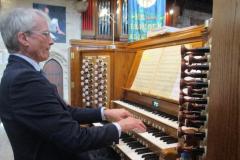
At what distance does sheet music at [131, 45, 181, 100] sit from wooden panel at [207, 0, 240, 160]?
146 centimetres

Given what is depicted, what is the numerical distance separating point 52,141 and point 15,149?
0.86 feet

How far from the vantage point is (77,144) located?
3.97ft

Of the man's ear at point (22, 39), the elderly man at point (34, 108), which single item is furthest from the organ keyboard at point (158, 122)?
the man's ear at point (22, 39)

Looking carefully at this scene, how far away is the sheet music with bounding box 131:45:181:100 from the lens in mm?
2170

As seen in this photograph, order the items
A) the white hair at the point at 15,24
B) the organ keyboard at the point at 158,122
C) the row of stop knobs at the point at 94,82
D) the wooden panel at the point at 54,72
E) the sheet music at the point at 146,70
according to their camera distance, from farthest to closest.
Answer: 1. the wooden panel at the point at 54,72
2. the row of stop knobs at the point at 94,82
3. the sheet music at the point at 146,70
4. the organ keyboard at the point at 158,122
5. the white hair at the point at 15,24

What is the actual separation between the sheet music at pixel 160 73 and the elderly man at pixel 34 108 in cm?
86

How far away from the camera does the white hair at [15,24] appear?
4.25ft

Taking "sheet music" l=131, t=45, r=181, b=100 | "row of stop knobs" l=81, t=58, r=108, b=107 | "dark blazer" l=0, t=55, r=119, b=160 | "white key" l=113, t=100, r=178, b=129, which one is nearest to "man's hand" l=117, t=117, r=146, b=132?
"dark blazer" l=0, t=55, r=119, b=160

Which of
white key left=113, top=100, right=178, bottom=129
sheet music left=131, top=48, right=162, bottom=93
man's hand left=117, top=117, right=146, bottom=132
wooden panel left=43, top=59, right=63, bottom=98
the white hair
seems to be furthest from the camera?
wooden panel left=43, top=59, right=63, bottom=98

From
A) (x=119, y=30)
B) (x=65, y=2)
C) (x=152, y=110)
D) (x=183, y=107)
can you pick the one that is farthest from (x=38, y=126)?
(x=65, y=2)

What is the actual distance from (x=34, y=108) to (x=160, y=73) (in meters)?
1.51

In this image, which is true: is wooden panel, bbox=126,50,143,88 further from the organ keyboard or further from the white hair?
the white hair

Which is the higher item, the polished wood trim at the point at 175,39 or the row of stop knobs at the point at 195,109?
the polished wood trim at the point at 175,39

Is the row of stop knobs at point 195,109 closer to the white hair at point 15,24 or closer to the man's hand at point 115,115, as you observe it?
the man's hand at point 115,115
